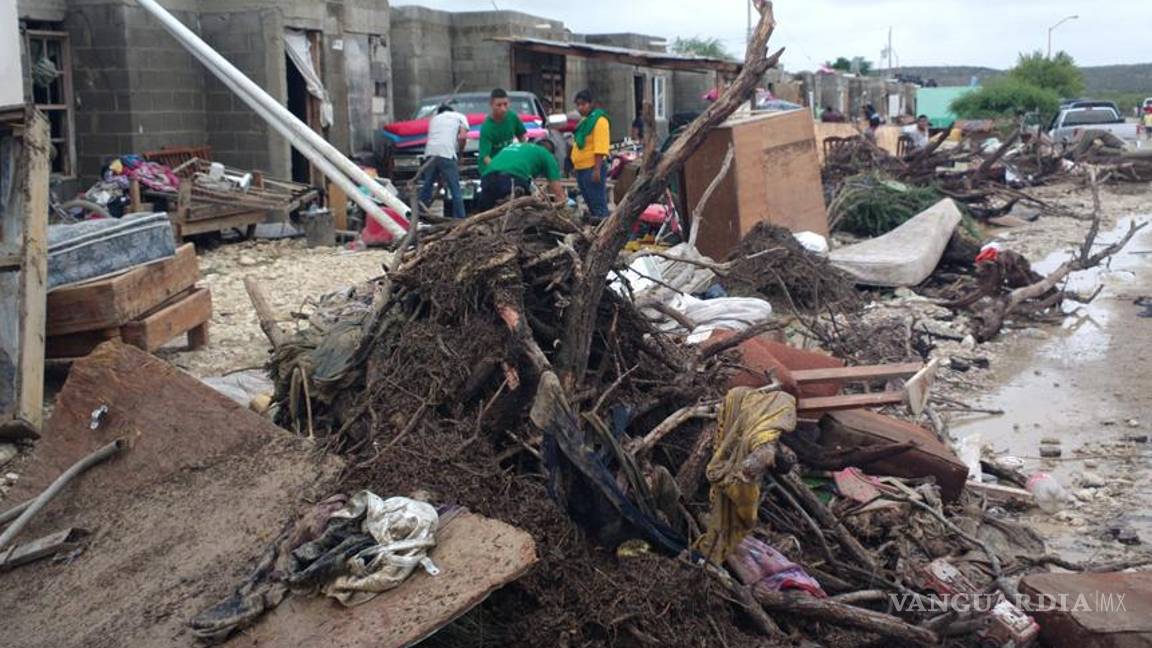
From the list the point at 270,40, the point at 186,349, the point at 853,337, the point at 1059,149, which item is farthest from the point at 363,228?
the point at 1059,149

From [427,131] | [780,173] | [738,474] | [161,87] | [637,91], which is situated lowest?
[738,474]

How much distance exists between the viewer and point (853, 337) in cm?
775

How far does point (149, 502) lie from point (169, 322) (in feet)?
9.22

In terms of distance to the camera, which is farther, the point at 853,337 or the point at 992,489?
the point at 853,337

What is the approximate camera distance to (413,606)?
312cm

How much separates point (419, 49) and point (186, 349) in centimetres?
1401

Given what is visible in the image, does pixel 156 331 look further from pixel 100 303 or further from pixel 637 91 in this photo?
pixel 637 91

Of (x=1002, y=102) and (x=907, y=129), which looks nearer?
(x=907, y=129)

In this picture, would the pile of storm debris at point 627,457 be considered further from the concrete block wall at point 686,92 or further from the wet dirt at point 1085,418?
the concrete block wall at point 686,92

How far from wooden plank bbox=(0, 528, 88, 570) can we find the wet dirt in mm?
3969

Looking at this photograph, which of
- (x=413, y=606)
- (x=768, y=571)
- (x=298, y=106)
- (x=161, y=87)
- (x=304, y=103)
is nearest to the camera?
(x=413, y=606)

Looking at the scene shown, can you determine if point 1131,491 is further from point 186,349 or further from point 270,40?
point 270,40

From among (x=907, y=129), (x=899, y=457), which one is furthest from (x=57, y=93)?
(x=907, y=129)

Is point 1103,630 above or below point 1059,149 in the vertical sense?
below
